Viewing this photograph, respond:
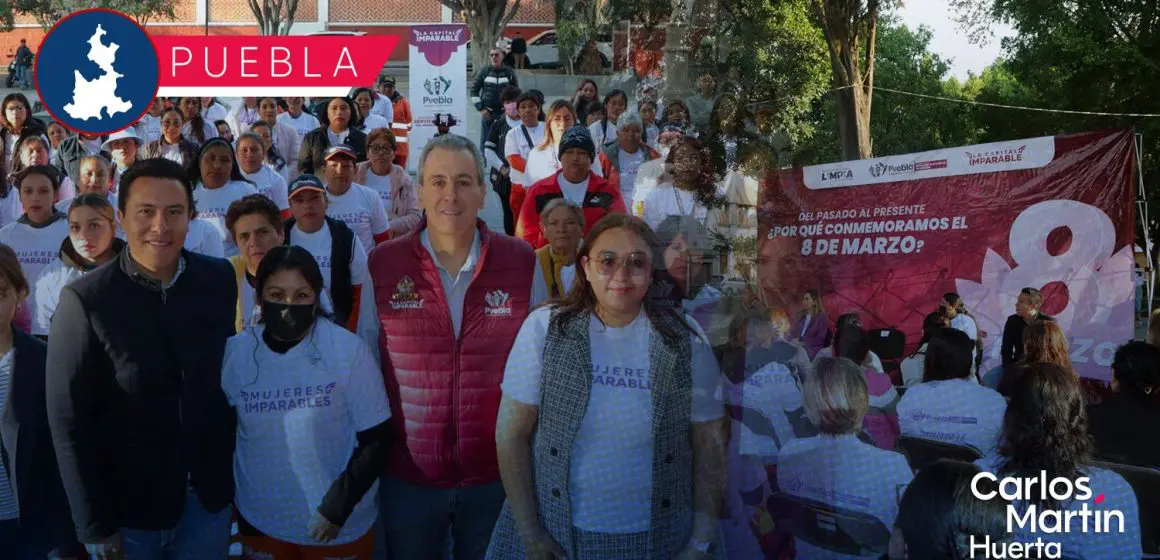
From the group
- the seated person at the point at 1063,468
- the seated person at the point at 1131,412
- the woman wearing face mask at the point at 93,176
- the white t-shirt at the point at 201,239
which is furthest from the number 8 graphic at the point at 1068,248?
the woman wearing face mask at the point at 93,176

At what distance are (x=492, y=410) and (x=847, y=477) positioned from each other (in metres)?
0.95

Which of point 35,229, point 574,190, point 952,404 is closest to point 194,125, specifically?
point 35,229

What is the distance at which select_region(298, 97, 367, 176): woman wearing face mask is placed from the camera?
5285mm

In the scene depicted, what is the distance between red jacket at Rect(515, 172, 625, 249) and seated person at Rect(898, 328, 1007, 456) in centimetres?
115

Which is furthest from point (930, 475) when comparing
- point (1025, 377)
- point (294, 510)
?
point (294, 510)

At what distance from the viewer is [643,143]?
3.06m

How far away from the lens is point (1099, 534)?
2098mm

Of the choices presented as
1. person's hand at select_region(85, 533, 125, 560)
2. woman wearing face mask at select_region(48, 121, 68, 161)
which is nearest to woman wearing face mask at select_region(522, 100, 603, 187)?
person's hand at select_region(85, 533, 125, 560)

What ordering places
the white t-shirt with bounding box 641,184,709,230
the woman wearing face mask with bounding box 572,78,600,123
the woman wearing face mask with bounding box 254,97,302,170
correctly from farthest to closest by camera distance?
the woman wearing face mask with bounding box 254,97,302,170, the woman wearing face mask with bounding box 572,78,600,123, the white t-shirt with bounding box 641,184,709,230

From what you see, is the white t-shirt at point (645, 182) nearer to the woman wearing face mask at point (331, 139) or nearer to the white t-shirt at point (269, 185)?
the woman wearing face mask at point (331, 139)

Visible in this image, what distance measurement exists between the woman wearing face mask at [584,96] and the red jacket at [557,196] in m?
0.92

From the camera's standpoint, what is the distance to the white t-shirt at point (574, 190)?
3.68 m

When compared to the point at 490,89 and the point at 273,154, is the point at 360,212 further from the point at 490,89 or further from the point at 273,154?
the point at 490,89

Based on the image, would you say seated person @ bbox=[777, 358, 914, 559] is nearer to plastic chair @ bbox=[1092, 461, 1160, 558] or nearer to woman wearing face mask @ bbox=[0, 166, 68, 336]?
plastic chair @ bbox=[1092, 461, 1160, 558]
